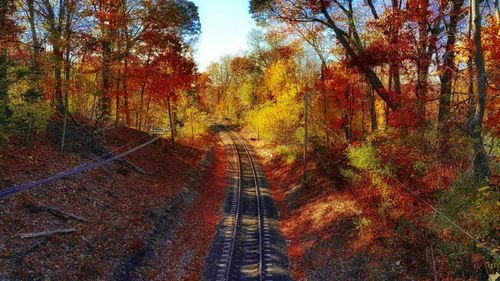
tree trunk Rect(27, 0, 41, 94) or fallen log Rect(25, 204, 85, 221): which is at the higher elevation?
tree trunk Rect(27, 0, 41, 94)

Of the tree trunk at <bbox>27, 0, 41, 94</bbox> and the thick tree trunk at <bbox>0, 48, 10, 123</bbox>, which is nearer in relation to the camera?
the thick tree trunk at <bbox>0, 48, 10, 123</bbox>

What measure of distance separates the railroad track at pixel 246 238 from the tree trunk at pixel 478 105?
24.8ft

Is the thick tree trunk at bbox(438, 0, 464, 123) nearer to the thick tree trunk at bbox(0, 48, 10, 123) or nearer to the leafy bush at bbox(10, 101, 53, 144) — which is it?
the thick tree trunk at bbox(0, 48, 10, 123)

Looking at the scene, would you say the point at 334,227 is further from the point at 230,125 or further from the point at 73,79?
the point at 230,125

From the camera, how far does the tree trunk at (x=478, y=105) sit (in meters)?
9.08

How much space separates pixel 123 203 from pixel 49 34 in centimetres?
809

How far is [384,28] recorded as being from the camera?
52.1ft

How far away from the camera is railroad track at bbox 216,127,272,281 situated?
13433 mm

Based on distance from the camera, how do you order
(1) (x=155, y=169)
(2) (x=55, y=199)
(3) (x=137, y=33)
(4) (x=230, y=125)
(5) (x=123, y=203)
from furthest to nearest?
(4) (x=230, y=125) → (3) (x=137, y=33) → (1) (x=155, y=169) → (5) (x=123, y=203) → (2) (x=55, y=199)

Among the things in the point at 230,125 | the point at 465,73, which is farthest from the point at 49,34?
the point at 230,125

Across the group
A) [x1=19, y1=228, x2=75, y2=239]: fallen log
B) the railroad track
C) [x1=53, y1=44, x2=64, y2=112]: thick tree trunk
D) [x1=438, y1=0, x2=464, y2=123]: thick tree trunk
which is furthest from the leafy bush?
[x1=438, y1=0, x2=464, y2=123]: thick tree trunk

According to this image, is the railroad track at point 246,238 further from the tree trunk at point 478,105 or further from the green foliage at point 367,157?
the tree trunk at point 478,105

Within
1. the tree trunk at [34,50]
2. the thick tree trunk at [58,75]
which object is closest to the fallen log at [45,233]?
the tree trunk at [34,50]

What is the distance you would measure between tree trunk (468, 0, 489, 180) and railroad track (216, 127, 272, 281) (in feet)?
24.8
